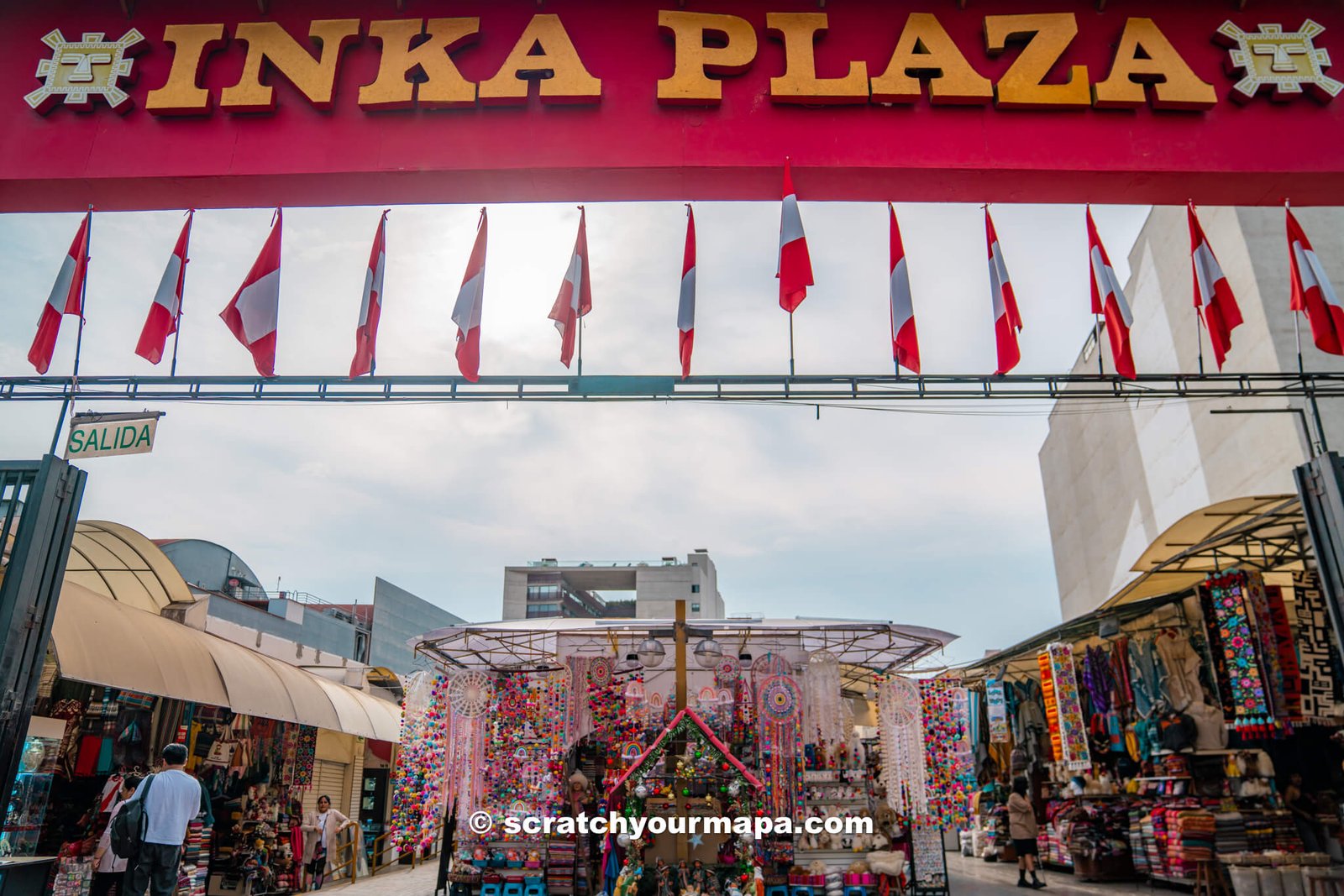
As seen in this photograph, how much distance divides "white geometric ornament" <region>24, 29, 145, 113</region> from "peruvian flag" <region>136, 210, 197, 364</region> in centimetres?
113

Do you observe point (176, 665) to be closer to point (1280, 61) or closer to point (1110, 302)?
point (1110, 302)

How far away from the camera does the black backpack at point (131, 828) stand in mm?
6899

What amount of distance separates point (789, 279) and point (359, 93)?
3.51 m

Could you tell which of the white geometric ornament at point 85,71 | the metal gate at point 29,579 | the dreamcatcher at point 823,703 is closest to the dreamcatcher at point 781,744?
the dreamcatcher at point 823,703

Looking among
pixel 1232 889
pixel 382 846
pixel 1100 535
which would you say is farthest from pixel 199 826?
pixel 1100 535

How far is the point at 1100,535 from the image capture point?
23422 millimetres

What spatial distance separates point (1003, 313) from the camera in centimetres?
701

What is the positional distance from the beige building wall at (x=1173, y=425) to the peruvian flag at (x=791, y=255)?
10.5 meters

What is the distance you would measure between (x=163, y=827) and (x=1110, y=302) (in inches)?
332

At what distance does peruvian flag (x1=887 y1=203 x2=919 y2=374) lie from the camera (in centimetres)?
699

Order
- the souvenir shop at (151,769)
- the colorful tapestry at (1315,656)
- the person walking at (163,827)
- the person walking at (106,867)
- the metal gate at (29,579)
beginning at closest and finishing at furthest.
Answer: the metal gate at (29,579) → the person walking at (163,827) → the colorful tapestry at (1315,656) → the person walking at (106,867) → the souvenir shop at (151,769)

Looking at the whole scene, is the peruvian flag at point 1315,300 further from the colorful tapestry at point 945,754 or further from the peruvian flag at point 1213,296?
the colorful tapestry at point 945,754

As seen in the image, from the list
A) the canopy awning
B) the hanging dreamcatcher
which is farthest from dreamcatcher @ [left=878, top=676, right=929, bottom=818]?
the canopy awning

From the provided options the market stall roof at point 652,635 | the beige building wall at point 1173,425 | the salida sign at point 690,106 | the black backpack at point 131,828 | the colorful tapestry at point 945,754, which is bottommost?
the black backpack at point 131,828
